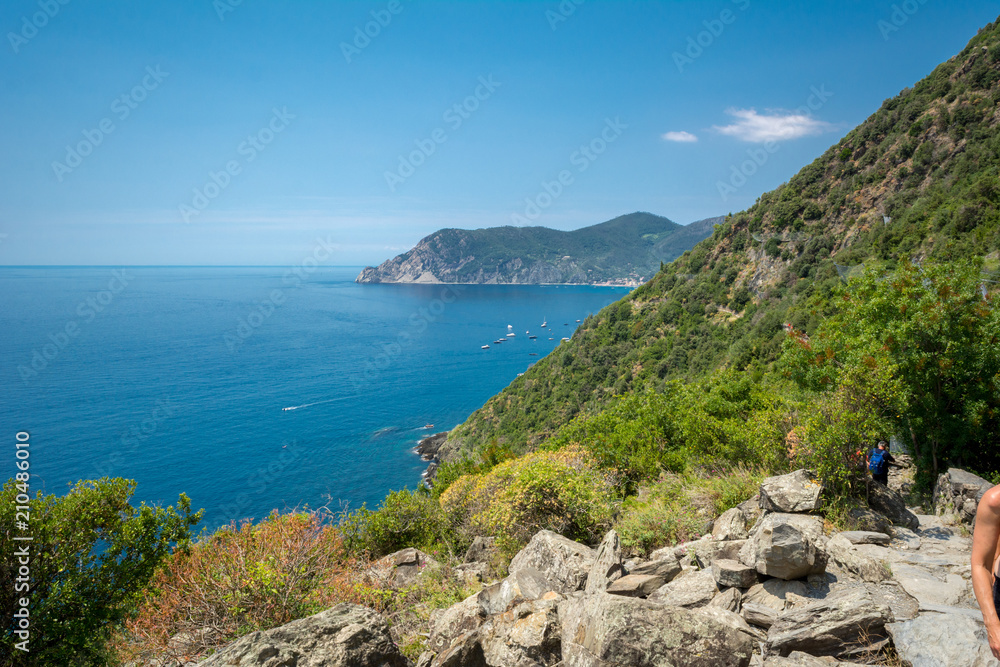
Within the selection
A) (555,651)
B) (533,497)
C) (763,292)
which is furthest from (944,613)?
(763,292)

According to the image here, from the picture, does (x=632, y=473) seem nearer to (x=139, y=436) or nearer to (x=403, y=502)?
(x=403, y=502)

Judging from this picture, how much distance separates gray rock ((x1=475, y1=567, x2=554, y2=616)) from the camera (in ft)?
23.6

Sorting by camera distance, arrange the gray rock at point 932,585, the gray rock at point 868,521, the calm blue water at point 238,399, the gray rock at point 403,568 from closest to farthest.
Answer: the gray rock at point 932,585 < the gray rock at point 868,521 < the gray rock at point 403,568 < the calm blue water at point 238,399

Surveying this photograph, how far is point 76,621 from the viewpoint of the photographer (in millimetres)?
8727

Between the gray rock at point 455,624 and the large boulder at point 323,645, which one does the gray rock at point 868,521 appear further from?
the large boulder at point 323,645

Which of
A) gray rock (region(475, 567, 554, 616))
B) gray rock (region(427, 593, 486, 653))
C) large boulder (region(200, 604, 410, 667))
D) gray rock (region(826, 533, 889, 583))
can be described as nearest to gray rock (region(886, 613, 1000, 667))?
gray rock (region(826, 533, 889, 583))

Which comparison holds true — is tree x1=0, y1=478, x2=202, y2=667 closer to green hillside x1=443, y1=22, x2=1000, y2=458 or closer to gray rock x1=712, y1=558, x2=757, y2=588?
gray rock x1=712, y1=558, x2=757, y2=588

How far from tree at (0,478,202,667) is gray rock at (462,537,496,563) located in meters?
7.10

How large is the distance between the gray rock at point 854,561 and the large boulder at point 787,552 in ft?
1.20

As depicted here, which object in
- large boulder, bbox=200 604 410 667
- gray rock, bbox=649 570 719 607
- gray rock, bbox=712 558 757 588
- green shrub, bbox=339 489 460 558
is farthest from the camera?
green shrub, bbox=339 489 460 558

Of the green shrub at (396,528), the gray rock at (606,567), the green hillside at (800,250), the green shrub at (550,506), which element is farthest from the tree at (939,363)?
the green hillside at (800,250)

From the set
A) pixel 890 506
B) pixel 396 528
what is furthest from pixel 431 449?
pixel 890 506

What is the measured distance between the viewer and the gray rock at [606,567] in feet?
23.3

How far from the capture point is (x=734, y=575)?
660 centimetres
